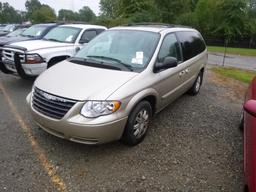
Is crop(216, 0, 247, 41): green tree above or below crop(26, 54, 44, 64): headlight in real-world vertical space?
below

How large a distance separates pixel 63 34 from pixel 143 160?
222 inches

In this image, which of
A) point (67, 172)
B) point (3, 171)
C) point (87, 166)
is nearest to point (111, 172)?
point (87, 166)

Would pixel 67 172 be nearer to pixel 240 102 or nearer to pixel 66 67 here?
pixel 66 67

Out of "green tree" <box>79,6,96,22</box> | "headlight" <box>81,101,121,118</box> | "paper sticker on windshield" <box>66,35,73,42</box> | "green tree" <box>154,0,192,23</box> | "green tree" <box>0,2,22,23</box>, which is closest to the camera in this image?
"headlight" <box>81,101,121,118</box>

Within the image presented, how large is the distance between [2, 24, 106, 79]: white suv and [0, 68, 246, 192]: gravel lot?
1.53m

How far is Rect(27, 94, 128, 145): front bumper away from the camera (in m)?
3.30

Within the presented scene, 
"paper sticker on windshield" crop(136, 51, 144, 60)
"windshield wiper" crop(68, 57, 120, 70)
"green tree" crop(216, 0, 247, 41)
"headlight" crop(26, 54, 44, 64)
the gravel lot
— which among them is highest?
"paper sticker on windshield" crop(136, 51, 144, 60)

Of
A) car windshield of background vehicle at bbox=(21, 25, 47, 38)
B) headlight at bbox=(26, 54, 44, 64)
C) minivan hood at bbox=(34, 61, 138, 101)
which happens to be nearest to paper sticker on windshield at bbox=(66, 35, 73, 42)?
headlight at bbox=(26, 54, 44, 64)

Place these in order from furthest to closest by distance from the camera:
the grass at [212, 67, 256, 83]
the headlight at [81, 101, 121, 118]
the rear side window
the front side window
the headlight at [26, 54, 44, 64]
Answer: the grass at [212, 67, 256, 83] → the headlight at [26, 54, 44, 64] → the rear side window → the front side window → the headlight at [81, 101, 121, 118]

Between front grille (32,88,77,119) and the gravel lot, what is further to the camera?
front grille (32,88,77,119)

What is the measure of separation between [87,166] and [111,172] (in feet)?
1.14

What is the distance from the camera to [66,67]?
4277mm

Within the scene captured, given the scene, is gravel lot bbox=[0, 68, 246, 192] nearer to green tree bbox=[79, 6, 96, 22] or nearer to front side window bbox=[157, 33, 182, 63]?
front side window bbox=[157, 33, 182, 63]

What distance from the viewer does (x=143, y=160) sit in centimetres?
372
